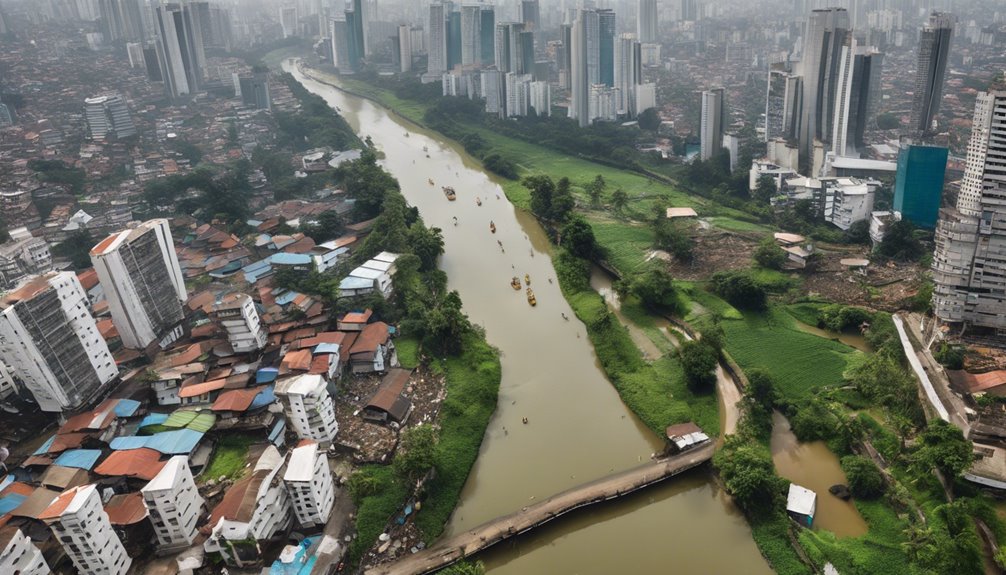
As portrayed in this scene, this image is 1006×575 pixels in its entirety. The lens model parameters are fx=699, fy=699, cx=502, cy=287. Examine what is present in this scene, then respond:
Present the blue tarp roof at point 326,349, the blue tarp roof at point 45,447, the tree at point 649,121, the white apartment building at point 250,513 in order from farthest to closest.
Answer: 1. the tree at point 649,121
2. the blue tarp roof at point 326,349
3. the blue tarp roof at point 45,447
4. the white apartment building at point 250,513

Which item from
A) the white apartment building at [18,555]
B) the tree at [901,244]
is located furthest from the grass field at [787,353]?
the white apartment building at [18,555]

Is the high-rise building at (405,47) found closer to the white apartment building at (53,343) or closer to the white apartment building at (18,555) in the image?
the white apartment building at (53,343)

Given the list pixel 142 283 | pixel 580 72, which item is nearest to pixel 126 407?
pixel 142 283

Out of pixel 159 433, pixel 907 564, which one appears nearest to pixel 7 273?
pixel 159 433

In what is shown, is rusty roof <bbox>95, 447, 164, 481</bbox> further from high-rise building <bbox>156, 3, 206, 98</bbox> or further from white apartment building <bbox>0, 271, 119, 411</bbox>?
high-rise building <bbox>156, 3, 206, 98</bbox>

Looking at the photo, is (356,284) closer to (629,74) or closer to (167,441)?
(167,441)

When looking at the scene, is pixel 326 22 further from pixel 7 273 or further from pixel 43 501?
pixel 43 501
